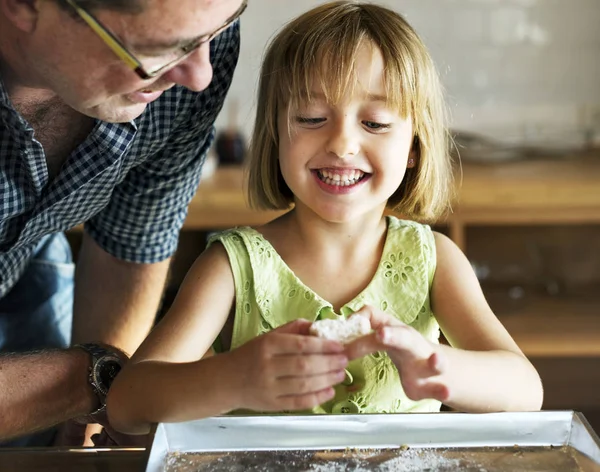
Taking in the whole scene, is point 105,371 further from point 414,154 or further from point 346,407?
point 414,154

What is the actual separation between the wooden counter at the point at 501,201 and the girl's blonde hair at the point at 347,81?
1378 millimetres

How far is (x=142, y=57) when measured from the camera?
1082 millimetres

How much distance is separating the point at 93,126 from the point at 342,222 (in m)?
0.45

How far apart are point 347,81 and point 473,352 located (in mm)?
414

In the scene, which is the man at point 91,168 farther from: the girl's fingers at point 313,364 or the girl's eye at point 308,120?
A: the girl's fingers at point 313,364

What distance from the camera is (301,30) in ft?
4.26

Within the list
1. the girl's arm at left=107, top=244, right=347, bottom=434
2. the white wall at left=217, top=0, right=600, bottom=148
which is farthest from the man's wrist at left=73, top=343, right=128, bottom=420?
the white wall at left=217, top=0, right=600, bottom=148

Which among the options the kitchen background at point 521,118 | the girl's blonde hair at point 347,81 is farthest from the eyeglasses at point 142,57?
the kitchen background at point 521,118

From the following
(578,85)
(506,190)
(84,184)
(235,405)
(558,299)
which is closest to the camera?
(235,405)

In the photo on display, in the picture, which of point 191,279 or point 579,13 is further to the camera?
point 579,13

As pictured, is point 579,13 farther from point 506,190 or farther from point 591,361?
point 591,361

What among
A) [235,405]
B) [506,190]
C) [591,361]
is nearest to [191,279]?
[235,405]

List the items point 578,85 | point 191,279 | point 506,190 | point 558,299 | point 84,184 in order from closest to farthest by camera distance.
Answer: point 191,279
point 84,184
point 506,190
point 558,299
point 578,85

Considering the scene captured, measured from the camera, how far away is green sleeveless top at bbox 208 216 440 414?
4.21 feet
